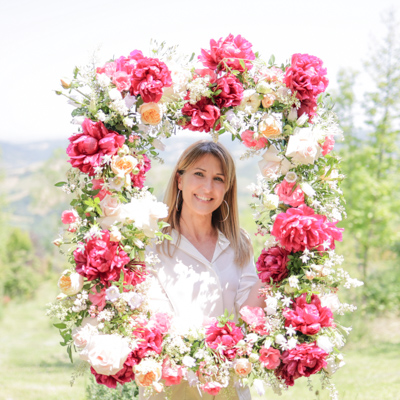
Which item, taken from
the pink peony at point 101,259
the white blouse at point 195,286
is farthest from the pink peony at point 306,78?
the pink peony at point 101,259

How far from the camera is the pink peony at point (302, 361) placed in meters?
3.23

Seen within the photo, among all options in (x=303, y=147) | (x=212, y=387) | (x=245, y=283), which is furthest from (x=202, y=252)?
(x=303, y=147)

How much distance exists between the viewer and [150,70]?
3.27 m

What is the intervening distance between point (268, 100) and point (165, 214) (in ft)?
3.65

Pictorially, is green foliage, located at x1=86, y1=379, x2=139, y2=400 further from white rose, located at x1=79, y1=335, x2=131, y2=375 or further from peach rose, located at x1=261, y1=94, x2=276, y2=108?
peach rose, located at x1=261, y1=94, x2=276, y2=108

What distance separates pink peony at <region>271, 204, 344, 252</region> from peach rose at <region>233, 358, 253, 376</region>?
31.6 inches

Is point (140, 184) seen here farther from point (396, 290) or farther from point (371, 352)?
point (396, 290)

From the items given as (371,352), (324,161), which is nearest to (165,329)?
(324,161)

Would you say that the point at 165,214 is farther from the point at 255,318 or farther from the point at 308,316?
the point at 308,316

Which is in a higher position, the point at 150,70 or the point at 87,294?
the point at 150,70

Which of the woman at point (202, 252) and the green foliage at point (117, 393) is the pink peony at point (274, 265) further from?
the green foliage at point (117, 393)

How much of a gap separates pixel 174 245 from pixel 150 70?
1.38 m

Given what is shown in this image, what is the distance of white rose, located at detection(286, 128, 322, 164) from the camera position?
3389 mm

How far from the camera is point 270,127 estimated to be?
350 centimetres
